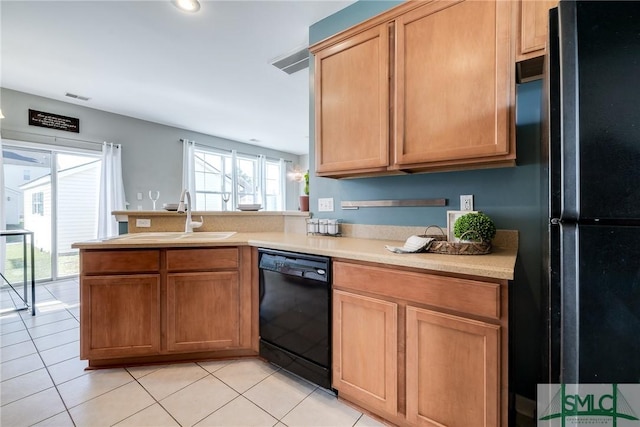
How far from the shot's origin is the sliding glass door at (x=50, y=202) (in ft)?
12.5

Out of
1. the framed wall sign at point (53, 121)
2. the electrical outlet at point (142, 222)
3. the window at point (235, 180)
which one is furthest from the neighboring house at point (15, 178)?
the electrical outlet at point (142, 222)

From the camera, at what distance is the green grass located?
12.3 ft

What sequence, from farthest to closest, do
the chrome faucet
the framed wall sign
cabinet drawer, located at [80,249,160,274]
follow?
the framed wall sign
the chrome faucet
cabinet drawer, located at [80,249,160,274]

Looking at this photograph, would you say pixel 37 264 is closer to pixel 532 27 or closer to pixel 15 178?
pixel 15 178

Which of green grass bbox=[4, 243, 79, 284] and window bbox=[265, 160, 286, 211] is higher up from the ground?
window bbox=[265, 160, 286, 211]

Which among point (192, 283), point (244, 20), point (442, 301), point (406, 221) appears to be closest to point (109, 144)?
point (244, 20)

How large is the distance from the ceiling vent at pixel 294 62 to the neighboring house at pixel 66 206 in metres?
3.63

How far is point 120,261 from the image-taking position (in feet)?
6.03

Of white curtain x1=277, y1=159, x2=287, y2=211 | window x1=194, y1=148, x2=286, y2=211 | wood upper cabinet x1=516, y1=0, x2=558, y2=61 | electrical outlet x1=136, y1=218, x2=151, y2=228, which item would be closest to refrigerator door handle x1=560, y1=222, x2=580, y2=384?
wood upper cabinet x1=516, y1=0, x2=558, y2=61

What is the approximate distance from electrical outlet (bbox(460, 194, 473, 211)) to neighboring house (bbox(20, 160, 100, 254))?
17.4ft

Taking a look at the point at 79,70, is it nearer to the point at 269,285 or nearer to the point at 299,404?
the point at 269,285

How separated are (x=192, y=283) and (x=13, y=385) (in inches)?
47.1

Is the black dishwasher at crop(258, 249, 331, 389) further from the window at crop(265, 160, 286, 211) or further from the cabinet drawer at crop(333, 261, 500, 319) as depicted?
the window at crop(265, 160, 286, 211)

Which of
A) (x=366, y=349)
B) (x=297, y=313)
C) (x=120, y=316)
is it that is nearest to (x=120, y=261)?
(x=120, y=316)
